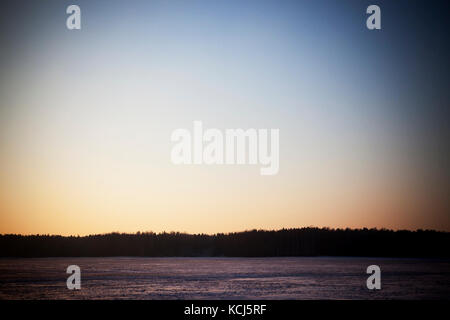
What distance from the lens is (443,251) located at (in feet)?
347

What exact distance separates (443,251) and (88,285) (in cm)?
8751

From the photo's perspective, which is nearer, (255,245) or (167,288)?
(167,288)

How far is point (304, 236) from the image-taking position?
112 meters

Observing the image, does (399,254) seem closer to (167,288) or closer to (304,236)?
(304,236)
